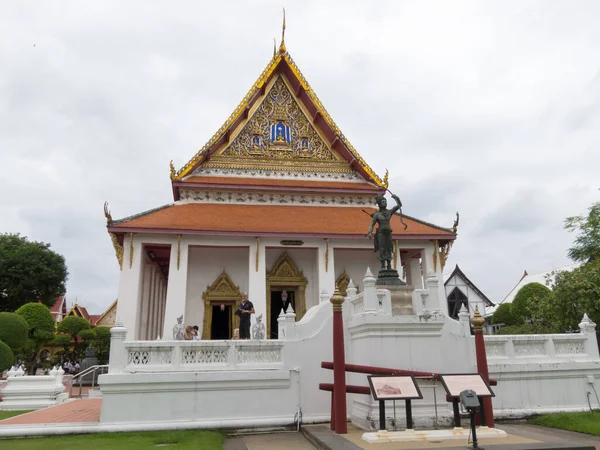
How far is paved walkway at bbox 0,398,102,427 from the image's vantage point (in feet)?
23.7

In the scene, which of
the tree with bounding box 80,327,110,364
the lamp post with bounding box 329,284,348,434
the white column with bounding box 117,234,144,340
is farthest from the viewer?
the tree with bounding box 80,327,110,364

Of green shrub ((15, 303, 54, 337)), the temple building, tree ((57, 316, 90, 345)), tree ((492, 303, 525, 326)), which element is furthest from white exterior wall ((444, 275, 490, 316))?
green shrub ((15, 303, 54, 337))

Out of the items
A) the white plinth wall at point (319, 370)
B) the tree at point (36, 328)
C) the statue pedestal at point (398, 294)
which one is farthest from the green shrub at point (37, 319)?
the statue pedestal at point (398, 294)

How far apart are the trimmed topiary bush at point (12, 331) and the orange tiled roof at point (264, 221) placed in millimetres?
6471

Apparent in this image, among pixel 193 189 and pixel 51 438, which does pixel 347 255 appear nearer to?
pixel 193 189

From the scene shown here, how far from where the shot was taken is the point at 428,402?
6566 mm

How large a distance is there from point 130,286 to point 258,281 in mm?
3362

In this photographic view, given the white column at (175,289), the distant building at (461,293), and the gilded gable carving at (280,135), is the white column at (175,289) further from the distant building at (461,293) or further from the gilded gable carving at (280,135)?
the distant building at (461,293)

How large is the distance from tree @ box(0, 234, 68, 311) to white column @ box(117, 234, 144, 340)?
22391 mm

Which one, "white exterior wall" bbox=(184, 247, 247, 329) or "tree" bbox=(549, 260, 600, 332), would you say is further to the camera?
"white exterior wall" bbox=(184, 247, 247, 329)

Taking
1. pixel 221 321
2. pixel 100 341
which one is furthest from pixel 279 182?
pixel 100 341

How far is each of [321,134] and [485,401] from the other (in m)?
11.9

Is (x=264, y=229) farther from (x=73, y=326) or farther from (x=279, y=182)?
(x=73, y=326)

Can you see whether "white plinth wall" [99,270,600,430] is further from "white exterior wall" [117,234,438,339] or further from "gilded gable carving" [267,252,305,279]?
"gilded gable carving" [267,252,305,279]
